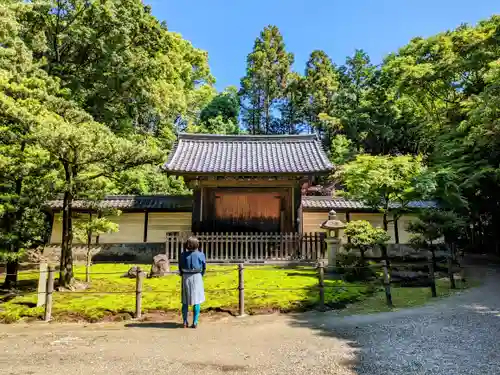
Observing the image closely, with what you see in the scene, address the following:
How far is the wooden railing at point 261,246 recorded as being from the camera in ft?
44.1

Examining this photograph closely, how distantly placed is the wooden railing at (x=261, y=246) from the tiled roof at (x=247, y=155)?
251cm

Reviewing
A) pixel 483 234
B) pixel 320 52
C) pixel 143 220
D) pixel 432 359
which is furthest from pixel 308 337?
pixel 320 52

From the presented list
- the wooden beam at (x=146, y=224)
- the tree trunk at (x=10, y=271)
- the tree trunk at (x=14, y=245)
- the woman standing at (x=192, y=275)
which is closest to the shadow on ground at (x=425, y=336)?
the woman standing at (x=192, y=275)

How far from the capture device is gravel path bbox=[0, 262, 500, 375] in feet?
14.4

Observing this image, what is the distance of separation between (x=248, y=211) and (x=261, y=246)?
2267 millimetres

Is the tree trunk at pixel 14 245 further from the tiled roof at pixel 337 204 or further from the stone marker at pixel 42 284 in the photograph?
the tiled roof at pixel 337 204

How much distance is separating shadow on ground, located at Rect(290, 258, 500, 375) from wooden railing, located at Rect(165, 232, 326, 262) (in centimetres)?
577

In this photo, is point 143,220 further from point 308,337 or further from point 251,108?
point 251,108

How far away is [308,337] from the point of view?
568 cm

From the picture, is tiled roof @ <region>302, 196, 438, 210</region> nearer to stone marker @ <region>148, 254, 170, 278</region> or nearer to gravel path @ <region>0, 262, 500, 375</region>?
stone marker @ <region>148, 254, 170, 278</region>

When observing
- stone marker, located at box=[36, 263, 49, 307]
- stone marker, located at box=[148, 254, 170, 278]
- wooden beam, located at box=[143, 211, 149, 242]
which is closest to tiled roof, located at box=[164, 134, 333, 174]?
wooden beam, located at box=[143, 211, 149, 242]

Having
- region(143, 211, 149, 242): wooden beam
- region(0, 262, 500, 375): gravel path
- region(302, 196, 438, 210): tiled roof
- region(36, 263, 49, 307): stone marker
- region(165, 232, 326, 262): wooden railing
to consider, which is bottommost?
region(0, 262, 500, 375): gravel path

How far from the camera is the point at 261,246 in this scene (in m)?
13.5

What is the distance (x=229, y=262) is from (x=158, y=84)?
14945 mm
